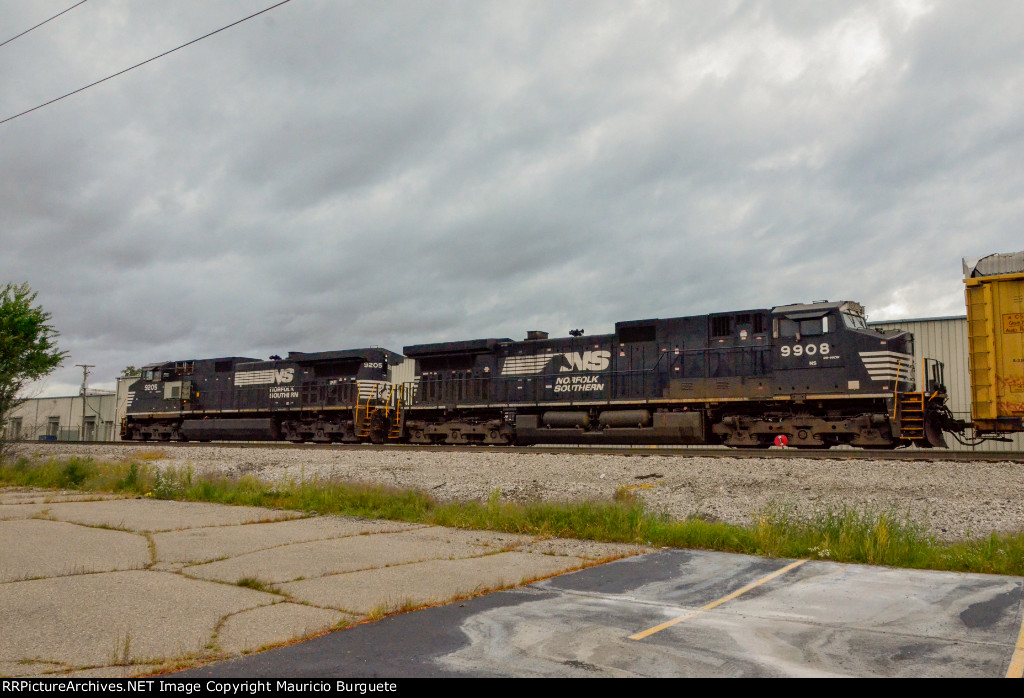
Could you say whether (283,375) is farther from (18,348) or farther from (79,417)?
(79,417)

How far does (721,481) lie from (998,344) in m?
7.54

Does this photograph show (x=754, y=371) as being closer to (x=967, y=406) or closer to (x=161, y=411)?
(x=967, y=406)

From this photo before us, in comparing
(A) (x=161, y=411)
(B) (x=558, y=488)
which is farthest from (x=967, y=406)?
(A) (x=161, y=411)

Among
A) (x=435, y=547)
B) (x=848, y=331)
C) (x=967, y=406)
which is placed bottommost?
(x=435, y=547)

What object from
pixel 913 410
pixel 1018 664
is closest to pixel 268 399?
pixel 913 410

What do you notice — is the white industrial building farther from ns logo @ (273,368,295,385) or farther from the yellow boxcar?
the yellow boxcar

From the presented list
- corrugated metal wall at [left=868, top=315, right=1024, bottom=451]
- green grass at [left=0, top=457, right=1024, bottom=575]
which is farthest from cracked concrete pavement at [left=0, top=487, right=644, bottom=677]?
corrugated metal wall at [left=868, top=315, right=1024, bottom=451]

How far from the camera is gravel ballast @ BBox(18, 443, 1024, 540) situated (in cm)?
793

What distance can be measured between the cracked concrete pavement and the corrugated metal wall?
21671 mm

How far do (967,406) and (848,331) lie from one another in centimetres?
1176

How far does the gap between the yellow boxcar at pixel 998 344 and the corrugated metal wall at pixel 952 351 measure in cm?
1047

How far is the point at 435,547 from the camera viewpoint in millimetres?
6762

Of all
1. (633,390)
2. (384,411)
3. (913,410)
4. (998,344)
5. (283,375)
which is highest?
(998,344)

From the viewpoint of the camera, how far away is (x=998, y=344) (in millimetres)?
13266
